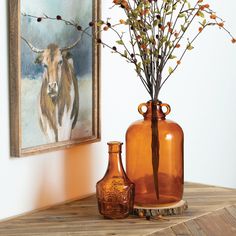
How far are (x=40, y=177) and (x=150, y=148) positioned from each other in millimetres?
336

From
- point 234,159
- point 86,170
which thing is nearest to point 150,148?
point 86,170

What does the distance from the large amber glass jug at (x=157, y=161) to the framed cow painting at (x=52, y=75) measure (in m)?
0.20

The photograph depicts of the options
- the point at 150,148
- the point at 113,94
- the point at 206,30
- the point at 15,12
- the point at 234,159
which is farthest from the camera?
the point at 234,159

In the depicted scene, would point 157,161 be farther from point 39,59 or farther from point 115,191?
point 39,59

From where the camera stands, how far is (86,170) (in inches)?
85.3

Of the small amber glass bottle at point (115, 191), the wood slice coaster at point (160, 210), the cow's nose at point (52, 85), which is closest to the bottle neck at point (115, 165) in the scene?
the small amber glass bottle at point (115, 191)

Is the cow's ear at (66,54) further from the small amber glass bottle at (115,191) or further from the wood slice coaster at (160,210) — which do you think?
the wood slice coaster at (160,210)

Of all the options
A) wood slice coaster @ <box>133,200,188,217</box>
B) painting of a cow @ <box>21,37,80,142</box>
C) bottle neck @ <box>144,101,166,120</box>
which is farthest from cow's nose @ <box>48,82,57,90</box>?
wood slice coaster @ <box>133,200,188,217</box>

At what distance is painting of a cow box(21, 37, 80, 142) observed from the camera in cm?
195

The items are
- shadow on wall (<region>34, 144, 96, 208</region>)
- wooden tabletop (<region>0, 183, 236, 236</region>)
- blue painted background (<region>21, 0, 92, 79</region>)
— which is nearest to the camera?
wooden tabletop (<region>0, 183, 236, 236</region>)

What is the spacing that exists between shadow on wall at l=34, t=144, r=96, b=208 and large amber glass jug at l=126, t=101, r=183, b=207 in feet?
0.69

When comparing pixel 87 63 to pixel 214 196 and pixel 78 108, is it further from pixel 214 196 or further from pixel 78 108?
pixel 214 196

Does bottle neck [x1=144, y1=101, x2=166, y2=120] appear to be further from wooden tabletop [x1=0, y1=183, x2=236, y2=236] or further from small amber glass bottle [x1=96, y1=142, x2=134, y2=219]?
wooden tabletop [x1=0, y1=183, x2=236, y2=236]

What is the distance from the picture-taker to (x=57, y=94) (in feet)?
6.56
